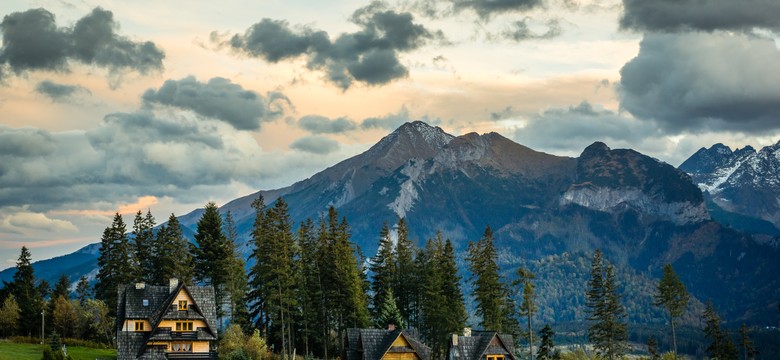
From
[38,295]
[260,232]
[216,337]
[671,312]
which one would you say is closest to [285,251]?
[260,232]

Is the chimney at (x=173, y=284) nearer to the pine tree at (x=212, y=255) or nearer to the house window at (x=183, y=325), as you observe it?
the house window at (x=183, y=325)

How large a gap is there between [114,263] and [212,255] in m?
15.2

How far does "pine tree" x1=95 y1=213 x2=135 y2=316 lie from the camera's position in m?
111

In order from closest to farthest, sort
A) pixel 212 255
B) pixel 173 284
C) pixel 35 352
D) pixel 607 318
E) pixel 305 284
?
pixel 173 284
pixel 35 352
pixel 212 255
pixel 305 284
pixel 607 318

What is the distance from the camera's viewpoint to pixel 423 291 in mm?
116188

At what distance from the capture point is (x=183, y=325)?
94.9m

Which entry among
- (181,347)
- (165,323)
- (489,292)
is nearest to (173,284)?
(165,323)

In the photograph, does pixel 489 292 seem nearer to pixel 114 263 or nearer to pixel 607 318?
pixel 607 318

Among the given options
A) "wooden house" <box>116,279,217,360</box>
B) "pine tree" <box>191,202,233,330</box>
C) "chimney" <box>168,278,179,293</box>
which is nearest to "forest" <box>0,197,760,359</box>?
"pine tree" <box>191,202,233,330</box>

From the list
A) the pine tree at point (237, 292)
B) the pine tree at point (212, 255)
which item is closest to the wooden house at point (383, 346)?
the pine tree at point (237, 292)

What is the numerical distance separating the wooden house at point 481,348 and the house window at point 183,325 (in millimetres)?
30970

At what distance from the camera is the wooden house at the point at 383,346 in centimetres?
9519

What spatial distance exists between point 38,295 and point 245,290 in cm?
4419

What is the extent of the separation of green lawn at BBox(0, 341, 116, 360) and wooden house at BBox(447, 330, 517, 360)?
42345 mm
